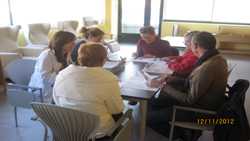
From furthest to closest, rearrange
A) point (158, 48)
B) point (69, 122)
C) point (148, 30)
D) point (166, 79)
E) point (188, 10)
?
point (188, 10)
point (158, 48)
point (148, 30)
point (166, 79)
point (69, 122)

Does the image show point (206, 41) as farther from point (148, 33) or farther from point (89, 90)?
point (148, 33)

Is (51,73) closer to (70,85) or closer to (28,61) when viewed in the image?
(28,61)

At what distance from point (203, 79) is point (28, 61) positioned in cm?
169

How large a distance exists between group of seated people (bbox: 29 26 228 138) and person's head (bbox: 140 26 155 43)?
66 centimetres

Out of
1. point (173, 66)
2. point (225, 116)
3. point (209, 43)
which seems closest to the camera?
point (225, 116)

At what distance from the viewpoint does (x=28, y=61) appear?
215 centimetres

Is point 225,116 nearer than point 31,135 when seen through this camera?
Yes

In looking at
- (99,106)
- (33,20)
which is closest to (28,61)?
(99,106)

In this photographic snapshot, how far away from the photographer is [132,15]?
871 cm

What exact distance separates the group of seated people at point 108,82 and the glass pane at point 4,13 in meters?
3.22

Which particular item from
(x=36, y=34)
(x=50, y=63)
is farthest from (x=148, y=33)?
(x=36, y=34)

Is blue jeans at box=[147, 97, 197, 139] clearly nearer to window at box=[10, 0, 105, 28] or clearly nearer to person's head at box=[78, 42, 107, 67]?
person's head at box=[78, 42, 107, 67]

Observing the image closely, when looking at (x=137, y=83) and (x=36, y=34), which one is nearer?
(x=137, y=83)

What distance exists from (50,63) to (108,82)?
3.32 ft
